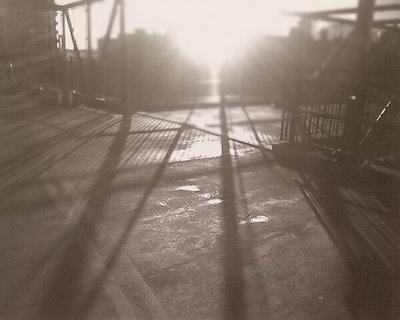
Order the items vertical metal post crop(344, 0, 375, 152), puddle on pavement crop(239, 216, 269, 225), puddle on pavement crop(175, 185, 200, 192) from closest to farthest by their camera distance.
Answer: puddle on pavement crop(239, 216, 269, 225) < vertical metal post crop(344, 0, 375, 152) < puddle on pavement crop(175, 185, 200, 192)

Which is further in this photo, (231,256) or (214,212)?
(214,212)

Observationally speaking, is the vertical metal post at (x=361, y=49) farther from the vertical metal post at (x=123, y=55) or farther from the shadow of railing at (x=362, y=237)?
the vertical metal post at (x=123, y=55)

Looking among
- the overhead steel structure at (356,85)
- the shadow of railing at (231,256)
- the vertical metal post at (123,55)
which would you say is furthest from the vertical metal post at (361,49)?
the vertical metal post at (123,55)

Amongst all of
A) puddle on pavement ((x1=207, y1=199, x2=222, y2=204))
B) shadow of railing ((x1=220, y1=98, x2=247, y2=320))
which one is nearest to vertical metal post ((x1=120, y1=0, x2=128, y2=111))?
shadow of railing ((x1=220, y1=98, x2=247, y2=320))

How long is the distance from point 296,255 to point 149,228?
207 centimetres

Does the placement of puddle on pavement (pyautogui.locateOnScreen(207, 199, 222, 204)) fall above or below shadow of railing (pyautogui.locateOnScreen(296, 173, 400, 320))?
above

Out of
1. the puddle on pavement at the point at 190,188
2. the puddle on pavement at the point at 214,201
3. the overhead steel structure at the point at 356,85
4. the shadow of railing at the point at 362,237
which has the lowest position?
the shadow of railing at the point at 362,237

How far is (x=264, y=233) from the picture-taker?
19.1 ft

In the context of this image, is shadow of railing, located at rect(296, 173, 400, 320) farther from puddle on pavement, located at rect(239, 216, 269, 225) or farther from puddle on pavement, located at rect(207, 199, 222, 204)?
puddle on pavement, located at rect(207, 199, 222, 204)

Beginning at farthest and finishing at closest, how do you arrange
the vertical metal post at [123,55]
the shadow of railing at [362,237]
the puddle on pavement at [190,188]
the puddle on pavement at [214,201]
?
the vertical metal post at [123,55] → the puddle on pavement at [190,188] → the puddle on pavement at [214,201] → the shadow of railing at [362,237]

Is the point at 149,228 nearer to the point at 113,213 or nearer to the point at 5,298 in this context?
the point at 113,213

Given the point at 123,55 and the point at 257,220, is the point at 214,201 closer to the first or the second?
the point at 257,220

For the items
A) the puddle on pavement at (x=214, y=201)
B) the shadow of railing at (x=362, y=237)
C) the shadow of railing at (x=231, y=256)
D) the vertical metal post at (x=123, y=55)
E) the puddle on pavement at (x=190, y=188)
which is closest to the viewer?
A: the shadow of railing at (x=231, y=256)

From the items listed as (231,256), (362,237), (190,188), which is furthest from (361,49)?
(231,256)
